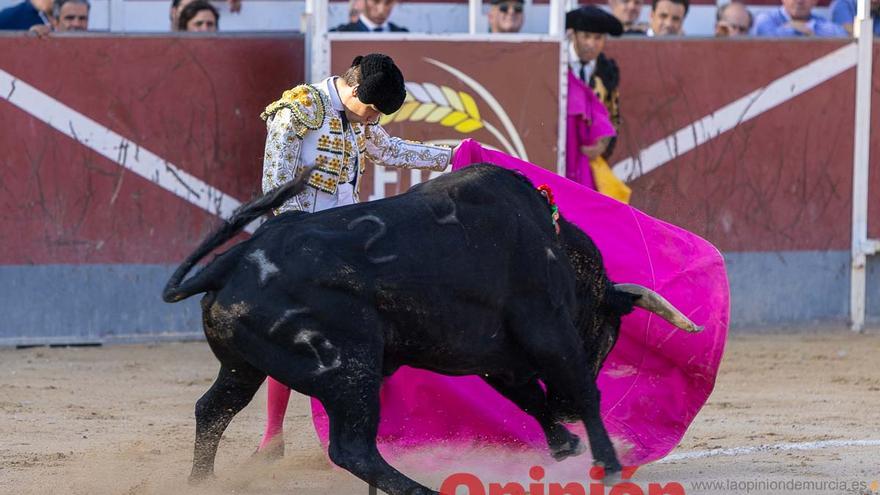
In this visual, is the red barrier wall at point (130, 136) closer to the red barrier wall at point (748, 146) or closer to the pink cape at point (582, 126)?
the pink cape at point (582, 126)

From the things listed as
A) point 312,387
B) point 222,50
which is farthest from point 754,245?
point 312,387

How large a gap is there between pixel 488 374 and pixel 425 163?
0.94 m

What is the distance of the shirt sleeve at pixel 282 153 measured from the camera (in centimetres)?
433

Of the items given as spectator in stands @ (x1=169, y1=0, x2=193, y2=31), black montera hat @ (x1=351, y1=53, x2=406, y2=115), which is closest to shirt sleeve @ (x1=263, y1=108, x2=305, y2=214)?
black montera hat @ (x1=351, y1=53, x2=406, y2=115)

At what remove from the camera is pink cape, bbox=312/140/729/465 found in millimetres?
4668

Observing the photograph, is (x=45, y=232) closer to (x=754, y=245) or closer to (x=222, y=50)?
(x=222, y=50)

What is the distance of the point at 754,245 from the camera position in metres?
7.84

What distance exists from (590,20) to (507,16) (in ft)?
1.80

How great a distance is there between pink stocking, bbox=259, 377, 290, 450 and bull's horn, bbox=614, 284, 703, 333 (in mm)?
1116

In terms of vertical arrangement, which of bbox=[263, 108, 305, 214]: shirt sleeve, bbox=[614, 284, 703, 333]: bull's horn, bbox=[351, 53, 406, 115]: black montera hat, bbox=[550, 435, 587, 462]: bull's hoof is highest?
bbox=[351, 53, 406, 115]: black montera hat

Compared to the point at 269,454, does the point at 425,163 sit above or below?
above

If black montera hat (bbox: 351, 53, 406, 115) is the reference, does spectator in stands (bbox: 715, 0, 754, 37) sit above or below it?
above

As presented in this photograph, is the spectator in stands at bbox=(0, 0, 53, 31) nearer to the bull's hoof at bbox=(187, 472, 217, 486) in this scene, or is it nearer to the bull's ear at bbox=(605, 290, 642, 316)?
the bull's hoof at bbox=(187, 472, 217, 486)

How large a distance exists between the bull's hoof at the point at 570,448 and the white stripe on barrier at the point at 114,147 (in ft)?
9.93
